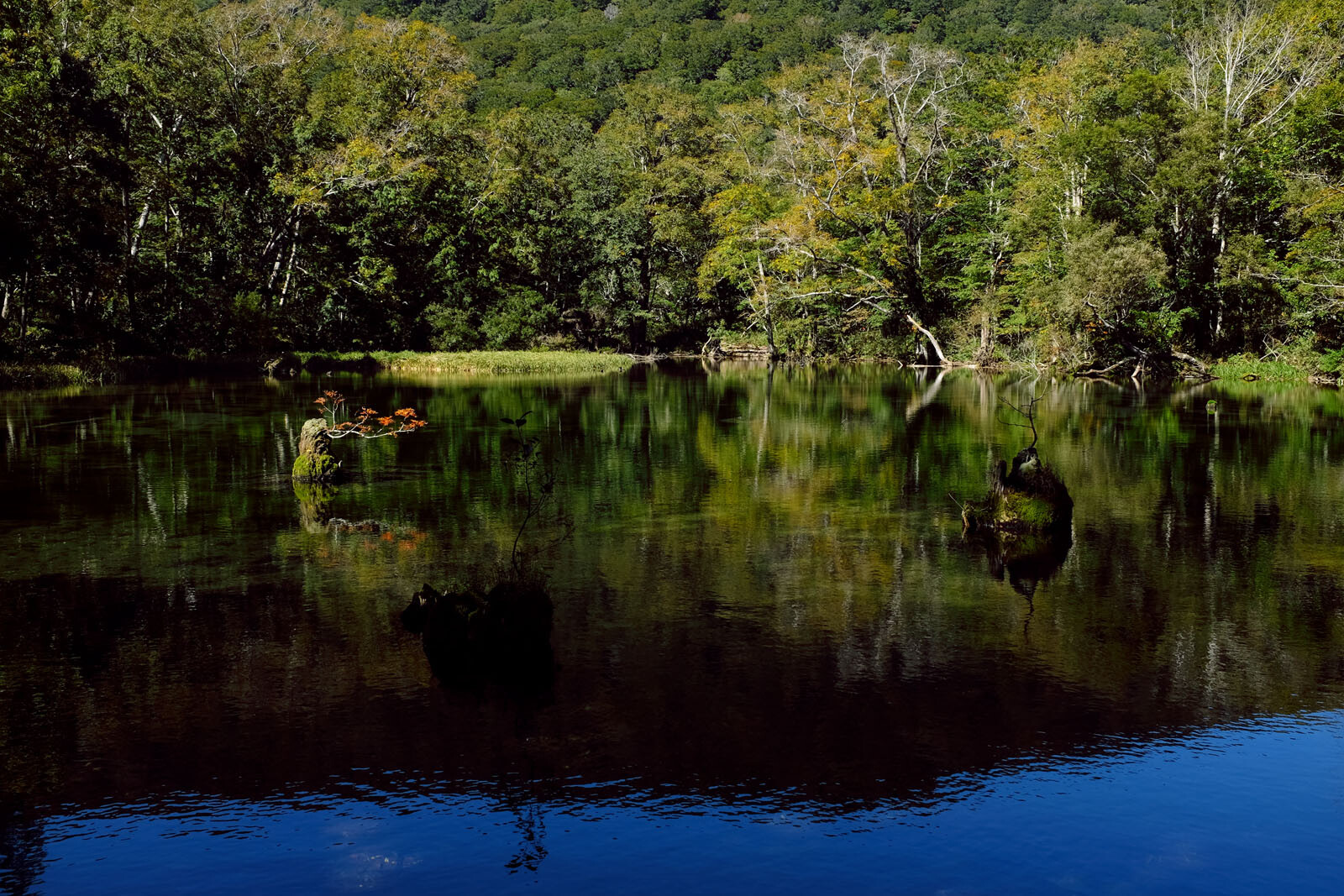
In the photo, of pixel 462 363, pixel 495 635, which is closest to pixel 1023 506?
pixel 495 635

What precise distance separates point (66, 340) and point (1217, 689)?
47132 millimetres

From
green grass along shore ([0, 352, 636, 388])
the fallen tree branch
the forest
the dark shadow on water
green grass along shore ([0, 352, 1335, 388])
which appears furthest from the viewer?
the fallen tree branch

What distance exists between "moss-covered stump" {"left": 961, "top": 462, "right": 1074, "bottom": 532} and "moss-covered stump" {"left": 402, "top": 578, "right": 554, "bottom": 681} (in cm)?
784

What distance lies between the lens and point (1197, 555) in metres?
13.5

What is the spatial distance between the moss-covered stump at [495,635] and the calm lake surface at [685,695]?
0.25m

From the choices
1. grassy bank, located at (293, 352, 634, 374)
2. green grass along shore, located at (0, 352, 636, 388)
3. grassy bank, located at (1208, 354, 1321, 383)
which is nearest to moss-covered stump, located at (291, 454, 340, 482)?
green grass along shore, located at (0, 352, 636, 388)

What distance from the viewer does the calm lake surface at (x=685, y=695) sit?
6.41 meters

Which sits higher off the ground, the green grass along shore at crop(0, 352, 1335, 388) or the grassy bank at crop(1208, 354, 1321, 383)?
the green grass along shore at crop(0, 352, 1335, 388)

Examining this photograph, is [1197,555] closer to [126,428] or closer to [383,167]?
[126,428]

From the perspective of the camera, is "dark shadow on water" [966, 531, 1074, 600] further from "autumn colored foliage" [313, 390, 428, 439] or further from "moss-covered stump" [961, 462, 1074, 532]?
"autumn colored foliage" [313, 390, 428, 439]

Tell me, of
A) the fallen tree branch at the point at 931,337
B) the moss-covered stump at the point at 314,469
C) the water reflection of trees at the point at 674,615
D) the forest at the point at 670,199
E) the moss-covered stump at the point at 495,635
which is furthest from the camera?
the fallen tree branch at the point at 931,337

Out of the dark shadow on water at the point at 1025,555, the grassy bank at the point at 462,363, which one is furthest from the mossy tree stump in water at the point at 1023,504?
the grassy bank at the point at 462,363

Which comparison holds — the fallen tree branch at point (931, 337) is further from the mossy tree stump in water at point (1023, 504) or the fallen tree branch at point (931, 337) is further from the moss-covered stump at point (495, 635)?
the moss-covered stump at point (495, 635)

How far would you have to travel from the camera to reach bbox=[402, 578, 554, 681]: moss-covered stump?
368 inches
